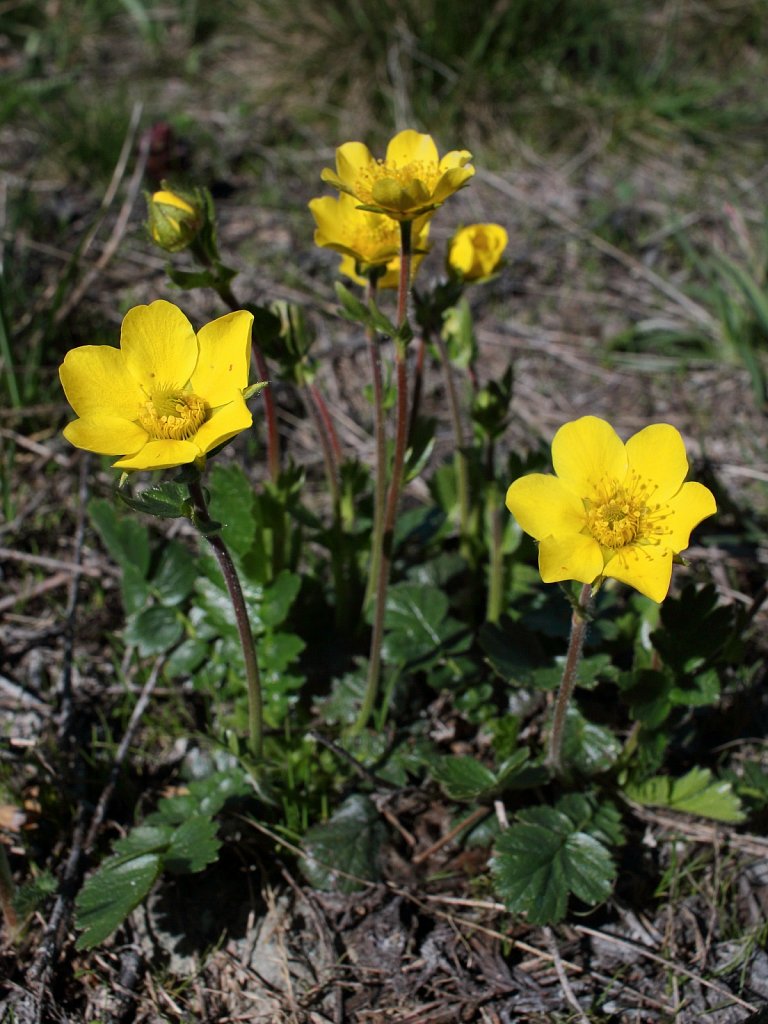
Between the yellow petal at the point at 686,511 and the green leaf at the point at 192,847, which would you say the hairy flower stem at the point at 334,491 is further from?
the yellow petal at the point at 686,511

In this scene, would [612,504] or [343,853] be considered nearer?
[612,504]

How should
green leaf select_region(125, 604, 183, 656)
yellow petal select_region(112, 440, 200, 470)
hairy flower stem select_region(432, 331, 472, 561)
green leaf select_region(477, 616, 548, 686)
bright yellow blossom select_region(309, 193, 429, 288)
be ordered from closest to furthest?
1. yellow petal select_region(112, 440, 200, 470)
2. bright yellow blossom select_region(309, 193, 429, 288)
3. green leaf select_region(477, 616, 548, 686)
4. hairy flower stem select_region(432, 331, 472, 561)
5. green leaf select_region(125, 604, 183, 656)

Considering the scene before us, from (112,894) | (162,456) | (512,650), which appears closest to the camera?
(162,456)

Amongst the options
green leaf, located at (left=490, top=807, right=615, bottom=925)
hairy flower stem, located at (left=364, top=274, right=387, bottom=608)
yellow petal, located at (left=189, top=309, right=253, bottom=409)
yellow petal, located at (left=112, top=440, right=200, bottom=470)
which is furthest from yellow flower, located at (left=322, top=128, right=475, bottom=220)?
green leaf, located at (left=490, top=807, right=615, bottom=925)

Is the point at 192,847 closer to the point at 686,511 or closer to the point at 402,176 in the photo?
the point at 686,511

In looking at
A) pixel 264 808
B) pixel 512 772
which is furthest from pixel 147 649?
pixel 512 772

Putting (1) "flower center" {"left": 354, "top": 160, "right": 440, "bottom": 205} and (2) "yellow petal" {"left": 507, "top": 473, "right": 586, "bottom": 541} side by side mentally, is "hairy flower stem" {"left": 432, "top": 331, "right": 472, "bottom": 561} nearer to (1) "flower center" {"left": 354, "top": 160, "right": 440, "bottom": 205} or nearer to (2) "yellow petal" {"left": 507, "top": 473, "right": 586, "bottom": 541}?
(1) "flower center" {"left": 354, "top": 160, "right": 440, "bottom": 205}

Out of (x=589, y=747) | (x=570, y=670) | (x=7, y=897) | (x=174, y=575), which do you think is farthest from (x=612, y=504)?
(x=7, y=897)
